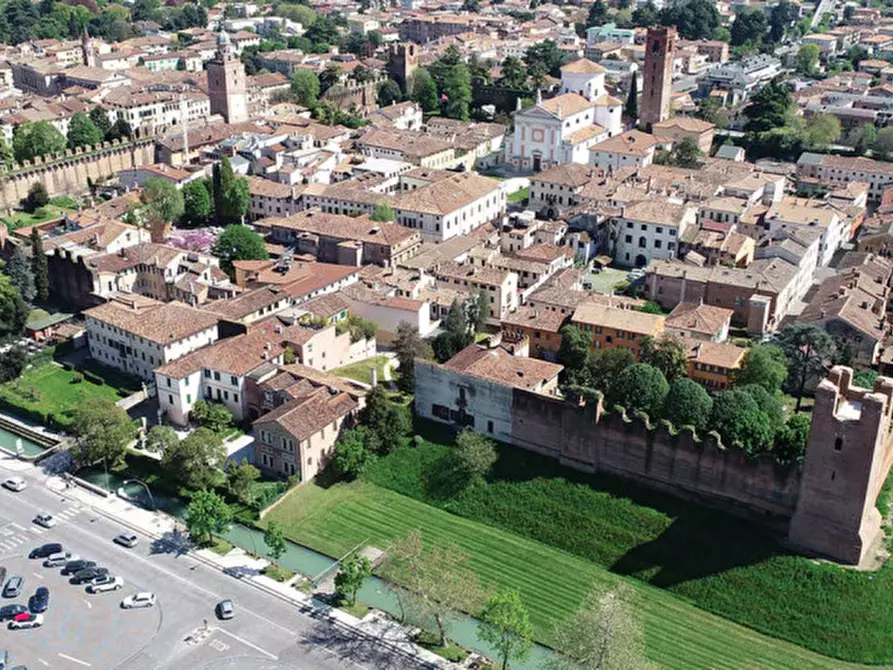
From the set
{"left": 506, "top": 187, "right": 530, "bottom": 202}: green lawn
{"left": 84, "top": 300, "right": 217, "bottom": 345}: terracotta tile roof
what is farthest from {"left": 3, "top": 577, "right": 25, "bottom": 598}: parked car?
{"left": 506, "top": 187, "right": 530, "bottom": 202}: green lawn

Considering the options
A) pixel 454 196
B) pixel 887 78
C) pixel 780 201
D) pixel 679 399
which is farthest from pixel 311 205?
pixel 887 78

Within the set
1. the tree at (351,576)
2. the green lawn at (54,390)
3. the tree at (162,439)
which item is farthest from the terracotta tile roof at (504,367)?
the green lawn at (54,390)

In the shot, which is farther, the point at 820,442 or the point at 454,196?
the point at 454,196

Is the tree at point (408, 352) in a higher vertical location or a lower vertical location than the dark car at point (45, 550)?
higher

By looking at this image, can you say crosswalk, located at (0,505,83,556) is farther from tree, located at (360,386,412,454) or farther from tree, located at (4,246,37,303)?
tree, located at (4,246,37,303)

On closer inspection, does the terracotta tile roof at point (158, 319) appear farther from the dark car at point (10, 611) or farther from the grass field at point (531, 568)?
the dark car at point (10, 611)

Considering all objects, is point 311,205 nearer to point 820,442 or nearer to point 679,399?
point 679,399
